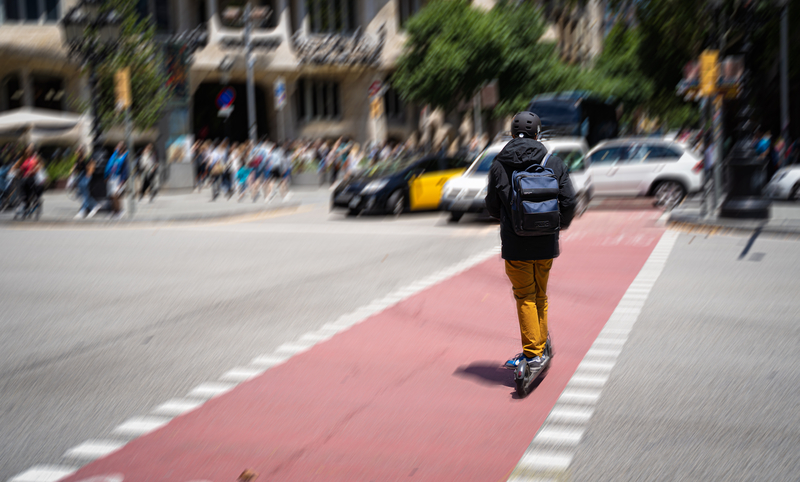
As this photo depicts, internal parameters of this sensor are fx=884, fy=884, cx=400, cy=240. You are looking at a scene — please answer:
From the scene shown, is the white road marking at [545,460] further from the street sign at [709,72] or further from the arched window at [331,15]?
the arched window at [331,15]

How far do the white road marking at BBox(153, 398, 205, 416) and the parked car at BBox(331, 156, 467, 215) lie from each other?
1392 centimetres

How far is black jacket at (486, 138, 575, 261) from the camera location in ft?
18.0

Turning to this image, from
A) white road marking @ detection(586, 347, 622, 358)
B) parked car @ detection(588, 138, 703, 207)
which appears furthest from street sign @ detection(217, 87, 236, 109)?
white road marking @ detection(586, 347, 622, 358)

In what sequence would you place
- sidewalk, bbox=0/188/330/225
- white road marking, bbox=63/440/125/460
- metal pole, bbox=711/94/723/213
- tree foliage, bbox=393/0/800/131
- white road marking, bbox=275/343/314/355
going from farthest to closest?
tree foliage, bbox=393/0/800/131 → sidewalk, bbox=0/188/330/225 → metal pole, bbox=711/94/723/213 → white road marking, bbox=275/343/314/355 → white road marking, bbox=63/440/125/460

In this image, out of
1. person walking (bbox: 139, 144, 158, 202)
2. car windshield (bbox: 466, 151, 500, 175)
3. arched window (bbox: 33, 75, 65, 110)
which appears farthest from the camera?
arched window (bbox: 33, 75, 65, 110)

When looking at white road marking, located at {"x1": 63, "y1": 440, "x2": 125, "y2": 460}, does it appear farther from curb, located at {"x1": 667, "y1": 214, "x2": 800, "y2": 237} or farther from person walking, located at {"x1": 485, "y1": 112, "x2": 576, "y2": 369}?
curb, located at {"x1": 667, "y1": 214, "x2": 800, "y2": 237}

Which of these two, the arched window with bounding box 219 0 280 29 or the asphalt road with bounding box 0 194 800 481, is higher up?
the arched window with bounding box 219 0 280 29

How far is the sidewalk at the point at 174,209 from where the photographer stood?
19672 millimetres

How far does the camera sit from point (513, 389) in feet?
18.6

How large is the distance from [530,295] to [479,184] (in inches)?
477

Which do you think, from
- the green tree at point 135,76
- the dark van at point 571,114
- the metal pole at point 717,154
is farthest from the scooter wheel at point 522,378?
the green tree at point 135,76

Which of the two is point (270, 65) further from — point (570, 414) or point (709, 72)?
point (570, 414)

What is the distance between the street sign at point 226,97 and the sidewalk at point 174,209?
11.9 metres

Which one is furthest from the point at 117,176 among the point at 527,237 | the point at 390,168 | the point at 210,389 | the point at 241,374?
the point at 527,237
